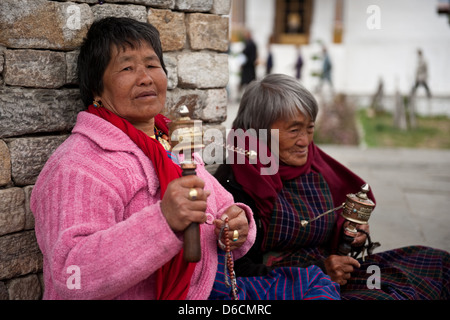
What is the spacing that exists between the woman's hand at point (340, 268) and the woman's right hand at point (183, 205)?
1.10 m

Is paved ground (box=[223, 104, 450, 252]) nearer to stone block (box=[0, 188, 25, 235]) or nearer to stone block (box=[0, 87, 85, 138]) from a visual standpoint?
stone block (box=[0, 87, 85, 138])

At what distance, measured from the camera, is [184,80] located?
2727 mm

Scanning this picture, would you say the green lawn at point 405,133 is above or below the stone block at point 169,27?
below

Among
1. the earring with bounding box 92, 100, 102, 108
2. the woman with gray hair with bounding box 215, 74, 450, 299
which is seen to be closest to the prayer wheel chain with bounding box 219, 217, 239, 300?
the woman with gray hair with bounding box 215, 74, 450, 299

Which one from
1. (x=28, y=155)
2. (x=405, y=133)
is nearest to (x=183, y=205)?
(x=28, y=155)

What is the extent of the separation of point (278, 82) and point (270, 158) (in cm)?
46

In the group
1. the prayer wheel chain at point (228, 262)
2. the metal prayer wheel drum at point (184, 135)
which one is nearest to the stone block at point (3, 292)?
the prayer wheel chain at point (228, 262)

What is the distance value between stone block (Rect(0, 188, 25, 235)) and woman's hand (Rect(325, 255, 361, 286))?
153 centimetres

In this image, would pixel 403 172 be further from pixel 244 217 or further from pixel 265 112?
pixel 244 217

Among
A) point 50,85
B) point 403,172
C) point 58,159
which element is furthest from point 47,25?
point 403,172

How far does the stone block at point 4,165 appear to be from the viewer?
1.96 meters

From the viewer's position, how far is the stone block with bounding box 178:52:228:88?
2.71m

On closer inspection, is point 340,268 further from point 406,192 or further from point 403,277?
point 406,192

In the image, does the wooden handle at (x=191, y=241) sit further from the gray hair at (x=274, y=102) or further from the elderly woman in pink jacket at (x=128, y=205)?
the gray hair at (x=274, y=102)
